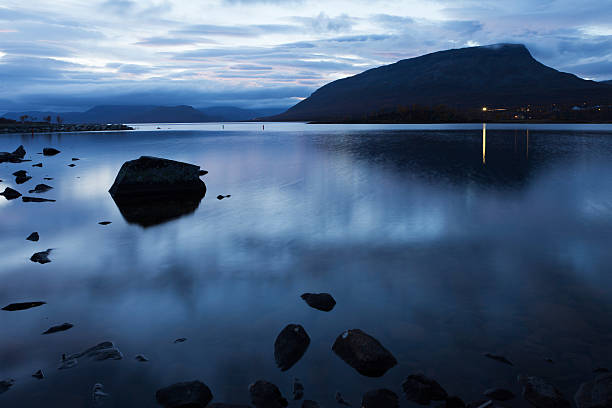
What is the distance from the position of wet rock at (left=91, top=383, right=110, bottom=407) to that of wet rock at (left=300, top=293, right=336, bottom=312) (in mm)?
3726

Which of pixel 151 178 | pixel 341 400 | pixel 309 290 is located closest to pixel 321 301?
pixel 309 290

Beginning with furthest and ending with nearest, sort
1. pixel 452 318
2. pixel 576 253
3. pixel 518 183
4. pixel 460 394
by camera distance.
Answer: pixel 518 183 → pixel 576 253 → pixel 452 318 → pixel 460 394

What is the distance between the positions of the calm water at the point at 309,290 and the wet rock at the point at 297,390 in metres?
0.09

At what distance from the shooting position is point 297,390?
17.4ft

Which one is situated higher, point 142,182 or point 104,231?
point 142,182

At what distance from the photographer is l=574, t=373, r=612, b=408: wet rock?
4.84m

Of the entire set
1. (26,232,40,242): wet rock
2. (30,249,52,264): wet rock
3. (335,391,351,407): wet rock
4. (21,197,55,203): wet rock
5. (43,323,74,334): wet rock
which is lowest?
(335,391,351,407): wet rock

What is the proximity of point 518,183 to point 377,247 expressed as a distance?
51.2 feet

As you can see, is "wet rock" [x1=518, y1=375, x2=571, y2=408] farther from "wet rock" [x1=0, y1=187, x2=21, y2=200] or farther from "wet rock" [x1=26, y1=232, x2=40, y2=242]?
"wet rock" [x1=0, y1=187, x2=21, y2=200]

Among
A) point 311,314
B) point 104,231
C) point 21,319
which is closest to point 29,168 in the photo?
point 104,231

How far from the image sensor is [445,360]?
19.1 ft

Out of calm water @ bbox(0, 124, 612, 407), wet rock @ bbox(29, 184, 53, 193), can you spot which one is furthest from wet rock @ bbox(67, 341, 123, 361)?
wet rock @ bbox(29, 184, 53, 193)

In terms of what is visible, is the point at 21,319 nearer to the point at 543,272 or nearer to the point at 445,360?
the point at 445,360

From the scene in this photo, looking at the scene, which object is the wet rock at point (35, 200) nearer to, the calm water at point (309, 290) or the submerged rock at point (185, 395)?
the calm water at point (309, 290)
